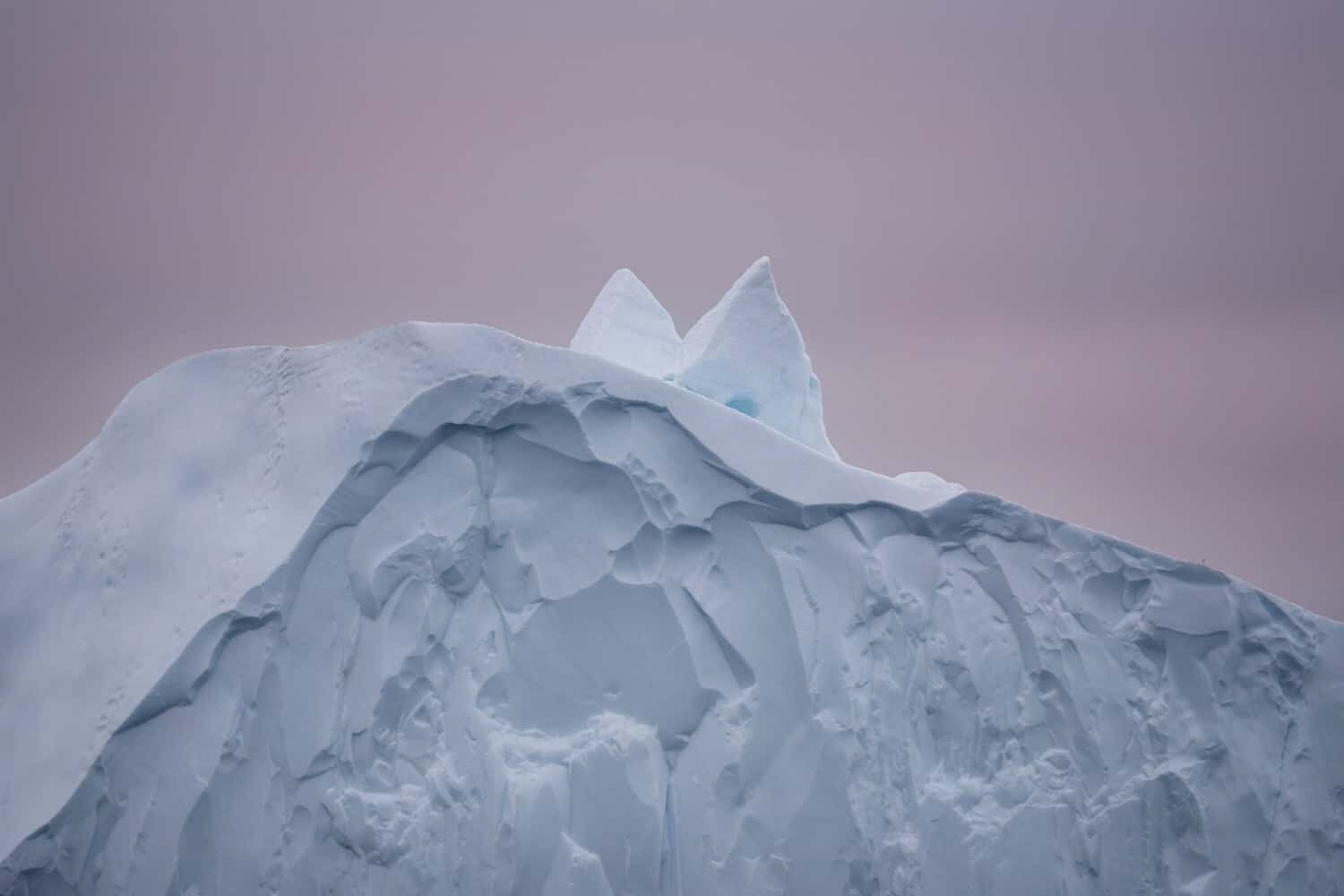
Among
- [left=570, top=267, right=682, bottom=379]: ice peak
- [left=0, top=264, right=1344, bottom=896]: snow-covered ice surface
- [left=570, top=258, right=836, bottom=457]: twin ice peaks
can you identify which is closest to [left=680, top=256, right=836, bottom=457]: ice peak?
[left=570, top=258, right=836, bottom=457]: twin ice peaks

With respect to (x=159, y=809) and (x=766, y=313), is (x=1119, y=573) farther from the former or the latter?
(x=159, y=809)

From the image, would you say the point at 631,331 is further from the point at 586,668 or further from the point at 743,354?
the point at 586,668

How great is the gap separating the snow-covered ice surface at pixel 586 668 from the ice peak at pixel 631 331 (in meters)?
1.19

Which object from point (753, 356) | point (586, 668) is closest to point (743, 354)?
point (753, 356)

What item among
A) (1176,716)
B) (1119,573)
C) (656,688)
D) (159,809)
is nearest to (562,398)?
(656,688)

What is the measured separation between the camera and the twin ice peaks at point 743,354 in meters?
5.86

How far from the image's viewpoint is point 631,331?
21.0ft

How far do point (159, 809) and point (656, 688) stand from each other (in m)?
1.97

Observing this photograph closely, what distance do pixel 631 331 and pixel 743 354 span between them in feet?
2.63

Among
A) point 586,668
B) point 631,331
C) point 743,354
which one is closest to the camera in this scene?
point 586,668

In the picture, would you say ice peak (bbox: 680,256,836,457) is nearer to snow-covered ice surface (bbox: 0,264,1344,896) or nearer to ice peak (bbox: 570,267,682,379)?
ice peak (bbox: 570,267,682,379)

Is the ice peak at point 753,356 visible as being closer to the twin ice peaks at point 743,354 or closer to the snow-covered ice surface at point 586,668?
the twin ice peaks at point 743,354

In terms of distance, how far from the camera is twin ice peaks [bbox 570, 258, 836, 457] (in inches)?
231

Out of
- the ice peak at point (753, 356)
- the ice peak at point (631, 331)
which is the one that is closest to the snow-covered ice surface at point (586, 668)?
the ice peak at point (753, 356)
